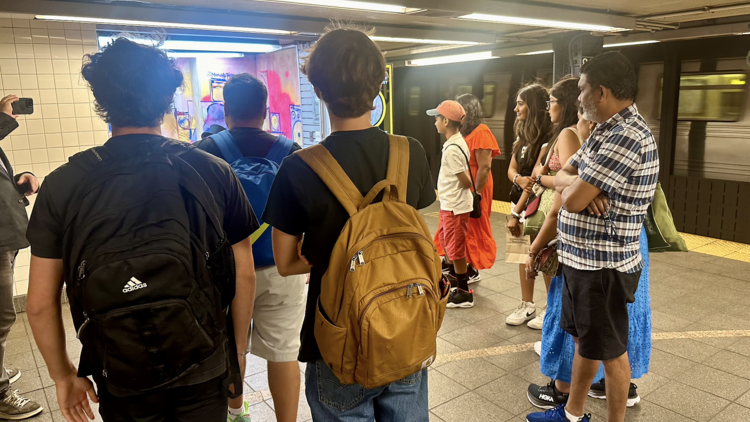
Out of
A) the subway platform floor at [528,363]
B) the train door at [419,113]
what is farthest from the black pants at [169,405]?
the train door at [419,113]

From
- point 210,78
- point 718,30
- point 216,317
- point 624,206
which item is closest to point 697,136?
point 718,30

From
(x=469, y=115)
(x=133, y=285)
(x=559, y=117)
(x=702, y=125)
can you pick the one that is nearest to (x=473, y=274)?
(x=469, y=115)

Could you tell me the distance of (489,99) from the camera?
8.98 meters

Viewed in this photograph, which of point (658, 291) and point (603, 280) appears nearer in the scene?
point (603, 280)

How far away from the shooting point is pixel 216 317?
4.73ft

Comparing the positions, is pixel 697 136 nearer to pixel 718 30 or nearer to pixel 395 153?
pixel 718 30

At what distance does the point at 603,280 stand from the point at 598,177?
1.47 feet

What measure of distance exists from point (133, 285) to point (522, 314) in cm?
328

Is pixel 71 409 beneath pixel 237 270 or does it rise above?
beneath

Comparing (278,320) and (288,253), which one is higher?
(288,253)

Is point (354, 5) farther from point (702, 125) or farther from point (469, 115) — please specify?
point (702, 125)

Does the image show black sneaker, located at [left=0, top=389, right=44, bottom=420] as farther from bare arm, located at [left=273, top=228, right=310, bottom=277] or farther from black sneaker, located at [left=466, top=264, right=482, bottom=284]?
black sneaker, located at [left=466, top=264, right=482, bottom=284]

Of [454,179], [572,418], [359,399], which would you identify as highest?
[454,179]

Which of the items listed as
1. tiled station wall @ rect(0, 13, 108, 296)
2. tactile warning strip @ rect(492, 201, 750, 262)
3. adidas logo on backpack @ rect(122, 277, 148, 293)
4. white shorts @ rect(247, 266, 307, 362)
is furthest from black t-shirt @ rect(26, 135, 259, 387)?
tactile warning strip @ rect(492, 201, 750, 262)
